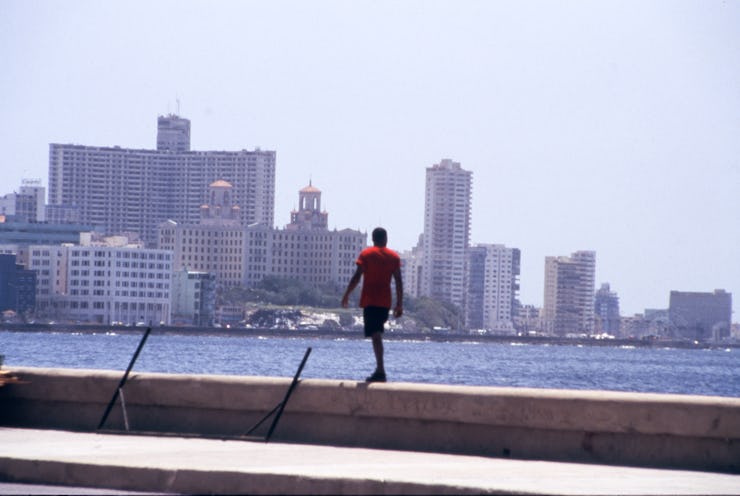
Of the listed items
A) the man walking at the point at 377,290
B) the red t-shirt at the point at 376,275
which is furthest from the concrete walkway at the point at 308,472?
the red t-shirt at the point at 376,275

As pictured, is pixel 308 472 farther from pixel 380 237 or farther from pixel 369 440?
pixel 380 237

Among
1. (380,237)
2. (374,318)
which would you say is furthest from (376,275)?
(380,237)

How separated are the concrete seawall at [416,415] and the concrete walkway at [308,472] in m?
0.26

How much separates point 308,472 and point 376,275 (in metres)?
3.55

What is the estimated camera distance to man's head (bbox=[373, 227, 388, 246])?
15555 millimetres

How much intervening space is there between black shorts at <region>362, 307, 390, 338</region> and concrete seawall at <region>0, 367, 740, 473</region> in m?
1.11

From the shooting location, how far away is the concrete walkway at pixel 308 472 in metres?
11.5

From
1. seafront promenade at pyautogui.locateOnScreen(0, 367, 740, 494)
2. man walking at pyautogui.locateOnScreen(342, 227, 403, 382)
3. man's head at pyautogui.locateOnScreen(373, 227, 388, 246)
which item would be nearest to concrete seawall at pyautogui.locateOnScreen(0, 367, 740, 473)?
seafront promenade at pyautogui.locateOnScreen(0, 367, 740, 494)

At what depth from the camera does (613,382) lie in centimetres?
9362

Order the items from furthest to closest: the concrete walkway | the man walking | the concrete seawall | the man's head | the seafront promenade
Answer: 1. the man's head
2. the man walking
3. the concrete seawall
4. the seafront promenade
5. the concrete walkway

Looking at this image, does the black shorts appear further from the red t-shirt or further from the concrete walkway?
the concrete walkway

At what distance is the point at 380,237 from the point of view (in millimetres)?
15703

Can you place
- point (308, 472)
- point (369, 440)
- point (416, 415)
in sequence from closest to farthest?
point (308, 472) → point (416, 415) → point (369, 440)

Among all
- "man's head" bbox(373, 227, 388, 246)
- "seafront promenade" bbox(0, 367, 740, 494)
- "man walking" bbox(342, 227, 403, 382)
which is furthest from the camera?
"man's head" bbox(373, 227, 388, 246)
